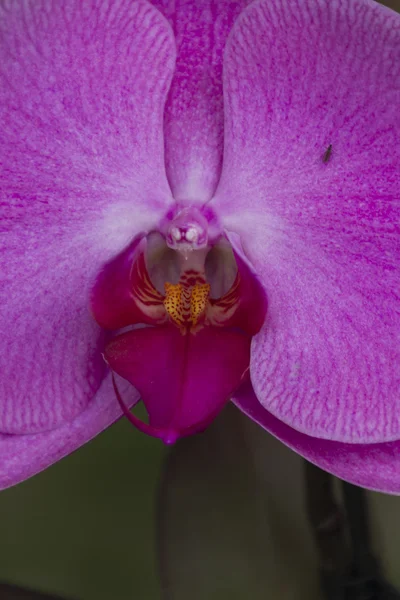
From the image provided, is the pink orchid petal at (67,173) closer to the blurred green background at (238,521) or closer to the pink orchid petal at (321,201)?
the pink orchid petal at (321,201)

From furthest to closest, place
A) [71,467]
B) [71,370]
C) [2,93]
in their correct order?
[71,467] < [71,370] < [2,93]

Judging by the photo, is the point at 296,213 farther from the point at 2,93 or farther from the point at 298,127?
the point at 2,93

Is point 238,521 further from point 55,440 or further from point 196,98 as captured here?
point 196,98

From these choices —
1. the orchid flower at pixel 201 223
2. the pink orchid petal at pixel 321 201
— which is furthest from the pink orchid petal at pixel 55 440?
the pink orchid petal at pixel 321 201

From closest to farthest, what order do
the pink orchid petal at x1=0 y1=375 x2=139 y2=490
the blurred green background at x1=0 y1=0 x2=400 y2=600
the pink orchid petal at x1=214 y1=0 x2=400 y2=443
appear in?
the pink orchid petal at x1=214 y1=0 x2=400 y2=443 < the pink orchid petal at x1=0 y1=375 x2=139 y2=490 < the blurred green background at x1=0 y1=0 x2=400 y2=600

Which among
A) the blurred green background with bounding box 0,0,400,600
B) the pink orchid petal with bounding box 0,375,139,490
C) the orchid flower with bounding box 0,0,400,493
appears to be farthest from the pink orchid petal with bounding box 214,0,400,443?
the blurred green background with bounding box 0,0,400,600

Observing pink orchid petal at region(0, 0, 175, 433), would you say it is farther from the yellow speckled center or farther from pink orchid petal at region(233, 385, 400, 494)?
pink orchid petal at region(233, 385, 400, 494)

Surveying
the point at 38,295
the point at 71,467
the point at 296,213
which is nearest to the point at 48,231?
the point at 38,295
